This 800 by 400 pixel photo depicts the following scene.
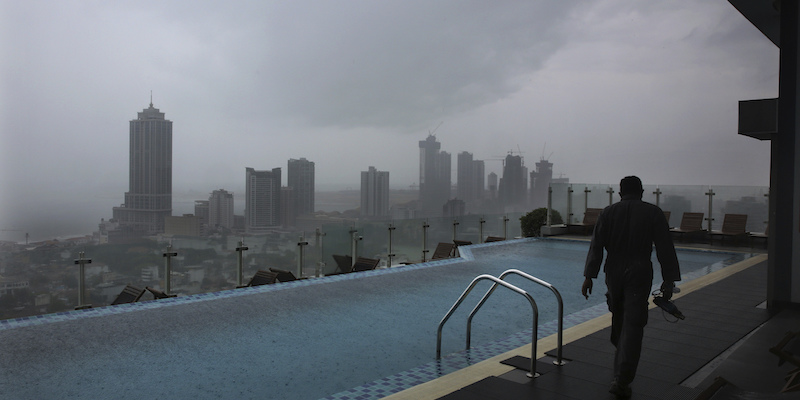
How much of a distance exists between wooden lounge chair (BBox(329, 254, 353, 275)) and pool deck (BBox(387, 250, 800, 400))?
4.49m

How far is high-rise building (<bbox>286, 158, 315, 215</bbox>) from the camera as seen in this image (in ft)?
42.9

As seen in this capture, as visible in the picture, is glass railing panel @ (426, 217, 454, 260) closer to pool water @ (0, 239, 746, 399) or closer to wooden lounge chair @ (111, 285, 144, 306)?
pool water @ (0, 239, 746, 399)

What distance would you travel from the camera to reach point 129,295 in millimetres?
5949

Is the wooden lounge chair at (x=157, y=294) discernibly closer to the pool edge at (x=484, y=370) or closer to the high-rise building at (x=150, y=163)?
the pool edge at (x=484, y=370)

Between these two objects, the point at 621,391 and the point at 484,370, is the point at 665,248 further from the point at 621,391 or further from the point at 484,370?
the point at 484,370

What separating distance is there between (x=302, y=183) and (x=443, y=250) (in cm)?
615

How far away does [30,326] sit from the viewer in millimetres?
4797

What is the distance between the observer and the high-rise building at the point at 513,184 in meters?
19.3

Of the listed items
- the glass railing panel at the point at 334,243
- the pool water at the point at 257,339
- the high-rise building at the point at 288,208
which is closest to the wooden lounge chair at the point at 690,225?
the pool water at the point at 257,339

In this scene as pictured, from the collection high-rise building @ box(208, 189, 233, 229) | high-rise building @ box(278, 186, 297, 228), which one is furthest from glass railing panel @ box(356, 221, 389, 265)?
high-rise building @ box(278, 186, 297, 228)

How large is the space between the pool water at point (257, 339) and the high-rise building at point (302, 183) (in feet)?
20.0

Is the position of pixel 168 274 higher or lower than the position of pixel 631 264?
lower

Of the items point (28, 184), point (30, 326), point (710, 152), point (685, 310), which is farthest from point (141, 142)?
point (710, 152)

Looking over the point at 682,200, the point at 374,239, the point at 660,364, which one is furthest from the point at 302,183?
the point at 660,364
